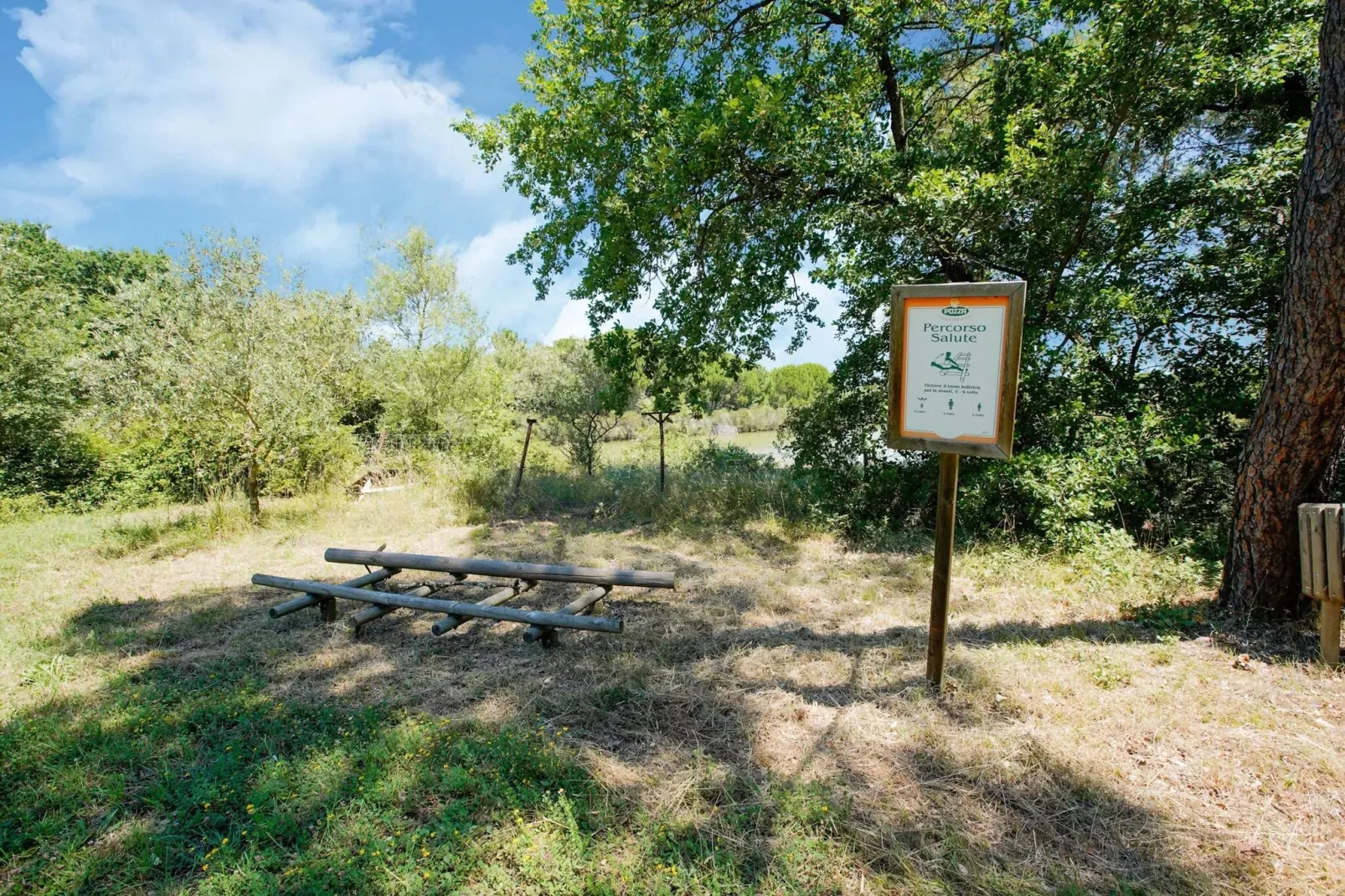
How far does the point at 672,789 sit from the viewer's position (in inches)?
103

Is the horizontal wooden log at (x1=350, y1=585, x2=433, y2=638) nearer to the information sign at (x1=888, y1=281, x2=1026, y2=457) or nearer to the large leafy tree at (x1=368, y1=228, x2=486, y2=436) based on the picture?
the information sign at (x1=888, y1=281, x2=1026, y2=457)

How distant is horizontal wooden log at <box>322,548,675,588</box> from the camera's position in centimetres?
454

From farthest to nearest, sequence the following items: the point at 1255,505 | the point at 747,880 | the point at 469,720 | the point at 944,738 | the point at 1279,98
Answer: the point at 1279,98, the point at 1255,505, the point at 469,720, the point at 944,738, the point at 747,880

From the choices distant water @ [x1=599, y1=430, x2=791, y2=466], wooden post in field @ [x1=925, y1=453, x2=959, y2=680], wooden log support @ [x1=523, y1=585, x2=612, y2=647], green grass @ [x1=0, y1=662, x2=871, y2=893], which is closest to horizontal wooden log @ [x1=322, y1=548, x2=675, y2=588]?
wooden log support @ [x1=523, y1=585, x2=612, y2=647]

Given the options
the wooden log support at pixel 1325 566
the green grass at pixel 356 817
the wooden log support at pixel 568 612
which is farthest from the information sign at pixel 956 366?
the wooden log support at pixel 568 612

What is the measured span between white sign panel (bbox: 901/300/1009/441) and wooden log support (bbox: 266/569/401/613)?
4599 millimetres

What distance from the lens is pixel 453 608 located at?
173 inches

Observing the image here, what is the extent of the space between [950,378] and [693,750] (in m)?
2.28

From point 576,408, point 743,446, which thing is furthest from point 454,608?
point 576,408

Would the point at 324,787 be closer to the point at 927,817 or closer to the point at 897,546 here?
the point at 927,817

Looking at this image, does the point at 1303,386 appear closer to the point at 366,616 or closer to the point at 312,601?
the point at 366,616

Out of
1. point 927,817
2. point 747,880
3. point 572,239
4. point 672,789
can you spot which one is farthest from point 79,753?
point 572,239

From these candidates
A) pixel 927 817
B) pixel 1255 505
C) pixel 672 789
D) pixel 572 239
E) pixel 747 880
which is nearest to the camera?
pixel 747 880

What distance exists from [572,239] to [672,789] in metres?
7.75
